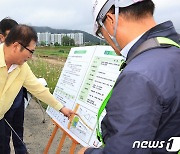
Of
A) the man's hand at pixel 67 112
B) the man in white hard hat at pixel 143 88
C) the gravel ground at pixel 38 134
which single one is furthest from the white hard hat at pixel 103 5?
the gravel ground at pixel 38 134

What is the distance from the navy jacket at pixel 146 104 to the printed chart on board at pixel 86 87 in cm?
158

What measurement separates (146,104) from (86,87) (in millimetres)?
2187

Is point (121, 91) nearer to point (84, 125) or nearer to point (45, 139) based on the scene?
point (84, 125)

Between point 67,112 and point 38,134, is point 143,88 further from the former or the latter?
point 38,134

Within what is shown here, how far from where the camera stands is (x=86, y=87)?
10.8 ft

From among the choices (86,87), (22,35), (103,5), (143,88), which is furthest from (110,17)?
(86,87)

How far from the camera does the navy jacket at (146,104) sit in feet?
3.67

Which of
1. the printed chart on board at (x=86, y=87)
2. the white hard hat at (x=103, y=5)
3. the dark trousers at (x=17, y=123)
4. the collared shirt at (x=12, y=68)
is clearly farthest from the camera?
the dark trousers at (x=17, y=123)

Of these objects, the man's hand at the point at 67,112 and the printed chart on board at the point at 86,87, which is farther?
the man's hand at the point at 67,112

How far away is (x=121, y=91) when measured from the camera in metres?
1.18

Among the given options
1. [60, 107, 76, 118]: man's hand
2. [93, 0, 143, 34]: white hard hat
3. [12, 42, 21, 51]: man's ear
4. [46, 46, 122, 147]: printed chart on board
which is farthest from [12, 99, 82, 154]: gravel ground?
[93, 0, 143, 34]: white hard hat

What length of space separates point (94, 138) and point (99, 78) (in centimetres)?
62

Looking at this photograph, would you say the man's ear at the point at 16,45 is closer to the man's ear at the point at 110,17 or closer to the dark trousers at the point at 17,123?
the dark trousers at the point at 17,123

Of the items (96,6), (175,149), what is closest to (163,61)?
(175,149)
